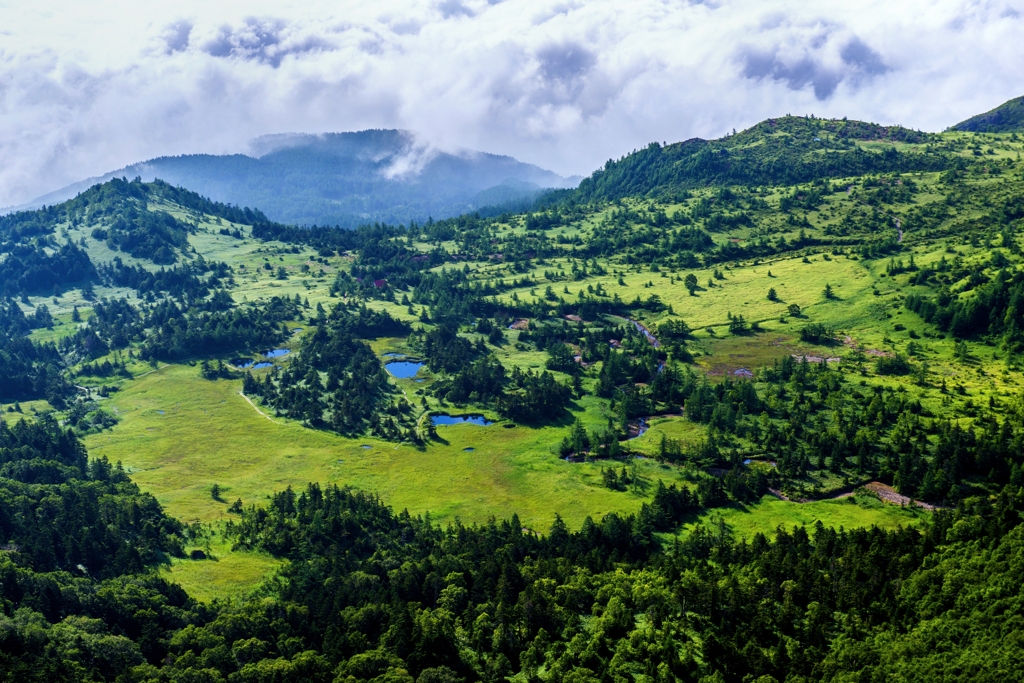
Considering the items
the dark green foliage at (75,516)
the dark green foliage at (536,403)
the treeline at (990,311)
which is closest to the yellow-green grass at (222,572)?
the dark green foliage at (75,516)

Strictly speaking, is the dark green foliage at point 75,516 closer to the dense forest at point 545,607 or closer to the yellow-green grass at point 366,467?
the dense forest at point 545,607

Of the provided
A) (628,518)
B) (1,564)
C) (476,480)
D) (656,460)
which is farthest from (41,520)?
(656,460)

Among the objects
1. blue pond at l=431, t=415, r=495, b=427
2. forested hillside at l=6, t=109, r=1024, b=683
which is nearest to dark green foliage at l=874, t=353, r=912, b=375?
forested hillside at l=6, t=109, r=1024, b=683

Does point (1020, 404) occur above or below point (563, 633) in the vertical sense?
above

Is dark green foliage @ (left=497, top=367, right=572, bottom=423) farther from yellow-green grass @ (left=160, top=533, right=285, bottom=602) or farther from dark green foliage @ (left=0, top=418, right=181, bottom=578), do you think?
dark green foliage @ (left=0, top=418, right=181, bottom=578)

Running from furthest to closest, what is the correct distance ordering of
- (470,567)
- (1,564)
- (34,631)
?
1. (470,567)
2. (1,564)
3. (34,631)

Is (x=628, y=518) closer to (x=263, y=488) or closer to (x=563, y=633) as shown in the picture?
(x=563, y=633)

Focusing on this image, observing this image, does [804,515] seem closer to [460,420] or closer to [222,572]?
[460,420]
